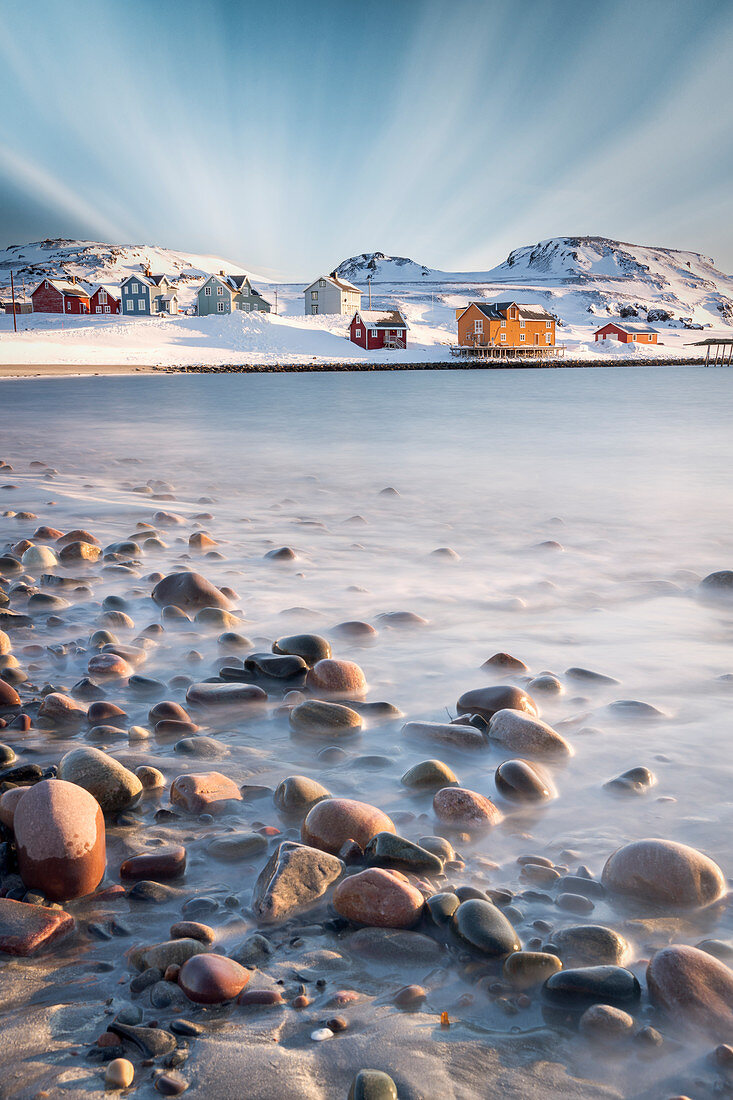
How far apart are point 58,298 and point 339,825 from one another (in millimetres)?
84957

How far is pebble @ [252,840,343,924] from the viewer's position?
5.77 ft

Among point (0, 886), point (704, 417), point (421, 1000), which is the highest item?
point (704, 417)

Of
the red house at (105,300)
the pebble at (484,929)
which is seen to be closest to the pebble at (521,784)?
the pebble at (484,929)

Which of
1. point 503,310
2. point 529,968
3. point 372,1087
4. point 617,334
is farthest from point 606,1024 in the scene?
point 617,334

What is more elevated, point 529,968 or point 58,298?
point 58,298

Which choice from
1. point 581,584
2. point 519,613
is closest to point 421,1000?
point 519,613

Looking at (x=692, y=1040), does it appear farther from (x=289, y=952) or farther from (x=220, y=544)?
(x=220, y=544)

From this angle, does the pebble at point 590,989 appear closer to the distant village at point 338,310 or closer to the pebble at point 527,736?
the pebble at point 527,736

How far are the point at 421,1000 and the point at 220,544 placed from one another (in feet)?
15.3

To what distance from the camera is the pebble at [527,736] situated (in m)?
2.63

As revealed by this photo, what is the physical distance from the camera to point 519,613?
4.37 m

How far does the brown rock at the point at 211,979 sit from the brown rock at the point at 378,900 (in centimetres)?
32

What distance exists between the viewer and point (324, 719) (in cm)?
281

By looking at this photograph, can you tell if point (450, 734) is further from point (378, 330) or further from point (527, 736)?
point (378, 330)
